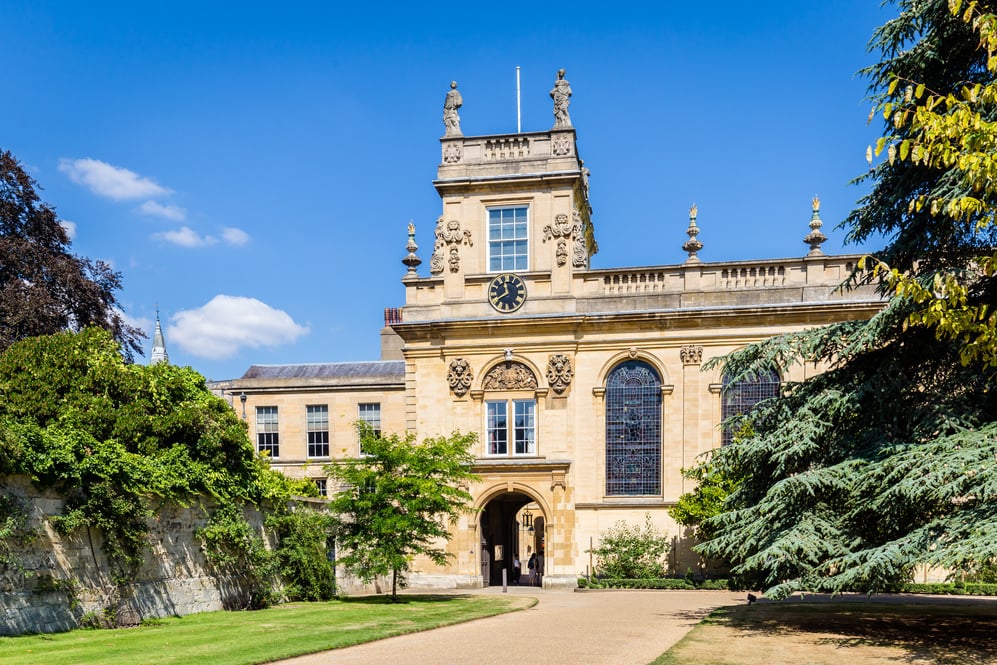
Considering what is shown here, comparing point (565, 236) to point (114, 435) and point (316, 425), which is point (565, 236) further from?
point (114, 435)

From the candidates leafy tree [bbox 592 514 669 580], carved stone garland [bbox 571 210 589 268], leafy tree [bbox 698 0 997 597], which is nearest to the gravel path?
leafy tree [bbox 698 0 997 597]

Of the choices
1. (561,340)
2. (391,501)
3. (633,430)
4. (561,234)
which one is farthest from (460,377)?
(391,501)

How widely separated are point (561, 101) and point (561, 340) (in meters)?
8.43

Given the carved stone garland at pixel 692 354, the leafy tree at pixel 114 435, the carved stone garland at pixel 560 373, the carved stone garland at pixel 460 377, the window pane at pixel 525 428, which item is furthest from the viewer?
the carved stone garland at pixel 460 377

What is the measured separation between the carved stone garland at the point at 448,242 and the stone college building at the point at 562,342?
0.05 meters

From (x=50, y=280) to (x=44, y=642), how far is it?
14840mm

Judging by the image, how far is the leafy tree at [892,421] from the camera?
11.9 m

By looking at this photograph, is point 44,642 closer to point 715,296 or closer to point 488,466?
point 488,466

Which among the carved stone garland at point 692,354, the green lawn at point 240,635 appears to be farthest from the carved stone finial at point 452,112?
the green lawn at point 240,635

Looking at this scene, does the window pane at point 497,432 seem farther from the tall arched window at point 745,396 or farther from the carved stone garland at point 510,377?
the tall arched window at point 745,396

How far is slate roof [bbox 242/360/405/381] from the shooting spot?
39.8 m

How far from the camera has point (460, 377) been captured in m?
29.9

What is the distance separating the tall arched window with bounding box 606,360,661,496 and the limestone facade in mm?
47

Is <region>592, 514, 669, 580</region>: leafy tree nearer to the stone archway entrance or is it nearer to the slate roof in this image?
the stone archway entrance
